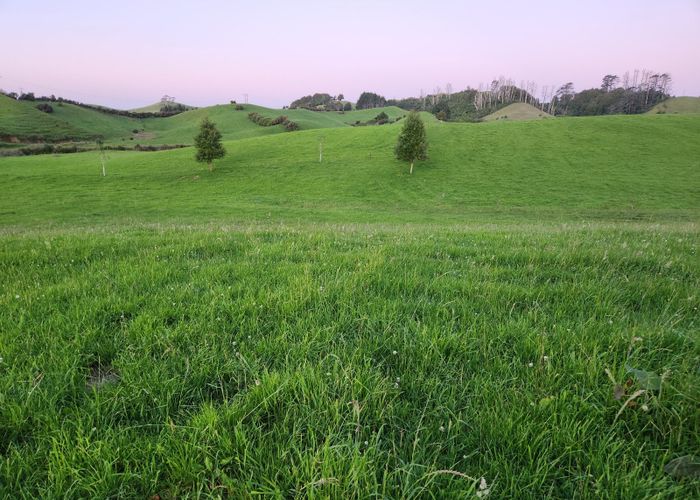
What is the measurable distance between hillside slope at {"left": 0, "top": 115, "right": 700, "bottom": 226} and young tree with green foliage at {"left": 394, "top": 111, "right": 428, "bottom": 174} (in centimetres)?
246

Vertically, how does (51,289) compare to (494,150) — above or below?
below

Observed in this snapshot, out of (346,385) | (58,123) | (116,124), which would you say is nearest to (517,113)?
(116,124)

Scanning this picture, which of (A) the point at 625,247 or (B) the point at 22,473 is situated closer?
(B) the point at 22,473

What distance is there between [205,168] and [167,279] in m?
67.4

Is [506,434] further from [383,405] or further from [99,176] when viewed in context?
[99,176]

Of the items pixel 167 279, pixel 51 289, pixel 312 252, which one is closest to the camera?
pixel 51 289

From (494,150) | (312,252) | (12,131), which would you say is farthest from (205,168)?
(12,131)

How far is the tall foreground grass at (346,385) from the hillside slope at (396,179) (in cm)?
2969

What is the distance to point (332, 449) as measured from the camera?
5.72 feet

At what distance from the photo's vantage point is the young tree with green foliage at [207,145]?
200 feet

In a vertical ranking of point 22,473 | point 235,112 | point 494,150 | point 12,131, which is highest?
point 235,112

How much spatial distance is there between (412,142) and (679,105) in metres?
186

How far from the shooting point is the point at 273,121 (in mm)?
129500

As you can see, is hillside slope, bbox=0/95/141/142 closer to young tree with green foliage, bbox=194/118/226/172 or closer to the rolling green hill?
the rolling green hill
